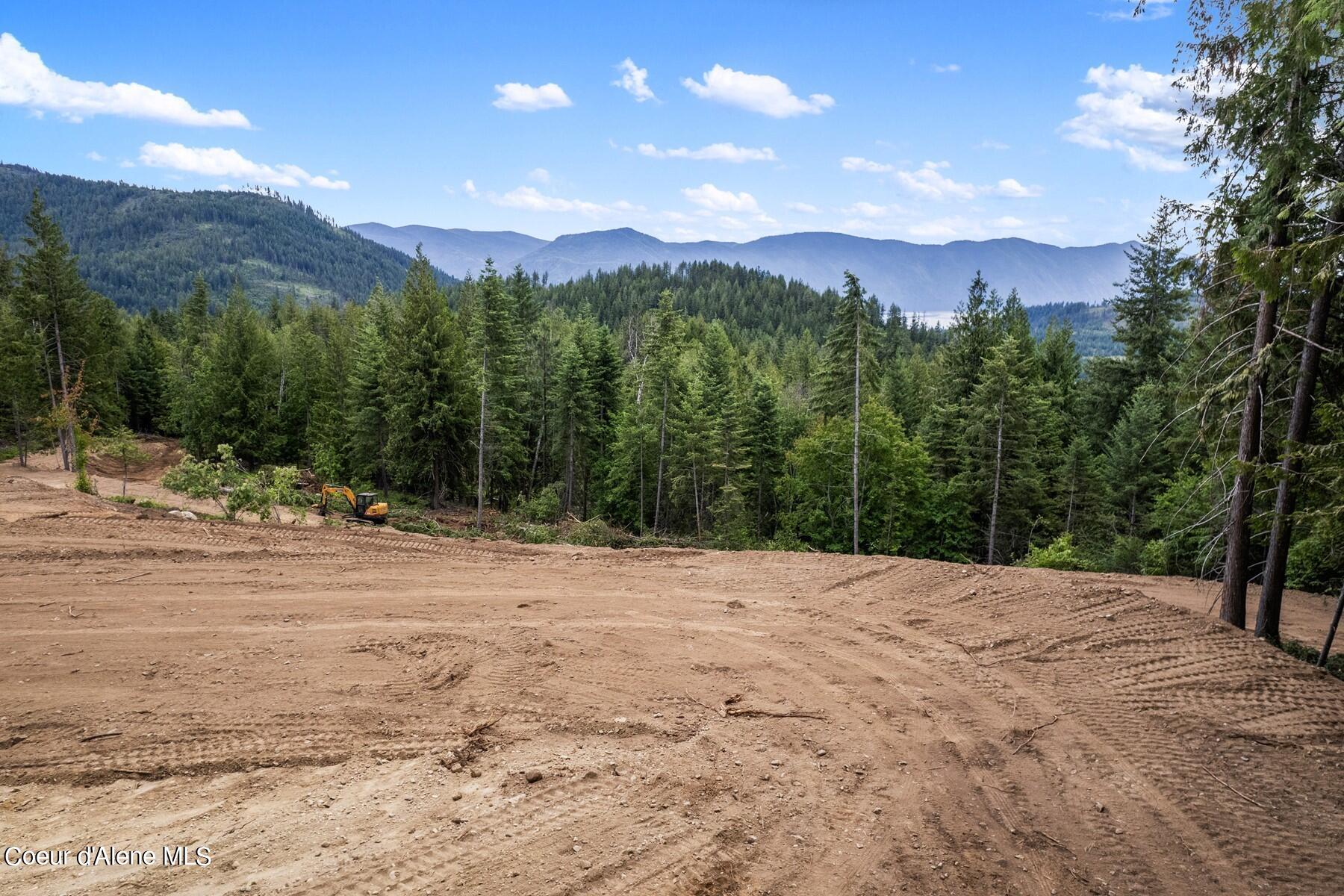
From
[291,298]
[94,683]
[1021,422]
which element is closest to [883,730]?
[94,683]

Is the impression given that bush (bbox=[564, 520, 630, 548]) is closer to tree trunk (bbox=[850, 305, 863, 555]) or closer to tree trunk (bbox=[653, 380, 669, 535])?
tree trunk (bbox=[653, 380, 669, 535])

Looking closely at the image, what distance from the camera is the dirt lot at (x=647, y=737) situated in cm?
638

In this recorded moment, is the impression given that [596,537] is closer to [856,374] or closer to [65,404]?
[856,374]

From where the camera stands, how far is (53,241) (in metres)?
34.4

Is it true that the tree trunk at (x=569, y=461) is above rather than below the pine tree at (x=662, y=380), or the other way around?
below

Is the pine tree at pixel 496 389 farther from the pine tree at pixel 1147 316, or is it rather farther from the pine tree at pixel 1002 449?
the pine tree at pixel 1147 316

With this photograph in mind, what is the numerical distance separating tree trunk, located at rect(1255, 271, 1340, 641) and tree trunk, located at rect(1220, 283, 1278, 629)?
0.33 m

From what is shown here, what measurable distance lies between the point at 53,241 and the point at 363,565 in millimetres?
34444

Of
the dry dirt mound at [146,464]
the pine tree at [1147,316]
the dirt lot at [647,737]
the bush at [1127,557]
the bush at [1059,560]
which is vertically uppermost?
the pine tree at [1147,316]

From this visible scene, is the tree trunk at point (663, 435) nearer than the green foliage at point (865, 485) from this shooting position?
No

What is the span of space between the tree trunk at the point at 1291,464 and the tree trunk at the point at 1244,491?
33cm

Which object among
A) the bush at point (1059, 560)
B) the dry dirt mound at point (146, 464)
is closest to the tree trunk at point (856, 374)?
the bush at point (1059, 560)

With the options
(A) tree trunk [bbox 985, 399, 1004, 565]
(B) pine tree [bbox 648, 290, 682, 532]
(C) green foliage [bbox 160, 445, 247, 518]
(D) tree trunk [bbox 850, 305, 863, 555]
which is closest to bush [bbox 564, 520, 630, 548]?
(B) pine tree [bbox 648, 290, 682, 532]

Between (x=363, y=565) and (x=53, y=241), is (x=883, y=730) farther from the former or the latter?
(x=53, y=241)
